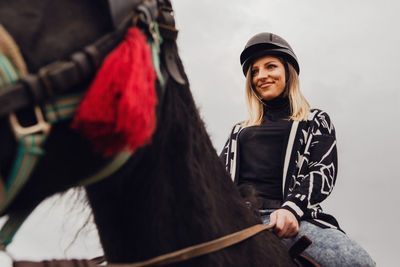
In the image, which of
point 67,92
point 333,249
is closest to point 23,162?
point 67,92

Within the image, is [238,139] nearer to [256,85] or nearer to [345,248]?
[256,85]

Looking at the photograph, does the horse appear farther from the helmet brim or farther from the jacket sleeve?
the helmet brim

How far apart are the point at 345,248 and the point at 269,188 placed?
26.6 inches

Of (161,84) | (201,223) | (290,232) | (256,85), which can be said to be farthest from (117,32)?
(256,85)

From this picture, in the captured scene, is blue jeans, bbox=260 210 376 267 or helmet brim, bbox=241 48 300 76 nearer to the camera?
blue jeans, bbox=260 210 376 267

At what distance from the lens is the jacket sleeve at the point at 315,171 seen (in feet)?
8.43

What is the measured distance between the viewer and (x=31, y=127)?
117 cm

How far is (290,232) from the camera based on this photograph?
2.43m

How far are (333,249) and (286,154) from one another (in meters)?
0.72

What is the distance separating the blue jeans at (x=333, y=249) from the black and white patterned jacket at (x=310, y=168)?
0.28ft

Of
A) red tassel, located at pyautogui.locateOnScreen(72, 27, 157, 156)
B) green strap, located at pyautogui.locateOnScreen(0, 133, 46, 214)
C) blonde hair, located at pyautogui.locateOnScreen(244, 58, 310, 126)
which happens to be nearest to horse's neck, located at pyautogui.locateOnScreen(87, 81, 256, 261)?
red tassel, located at pyautogui.locateOnScreen(72, 27, 157, 156)

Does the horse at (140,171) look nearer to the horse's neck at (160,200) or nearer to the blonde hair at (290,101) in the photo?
the horse's neck at (160,200)

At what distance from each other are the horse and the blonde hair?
4.11 feet

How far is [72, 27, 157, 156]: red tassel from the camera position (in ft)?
4.13
